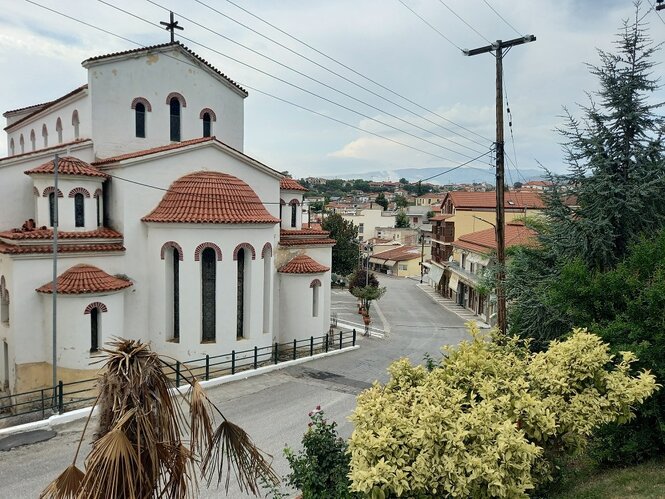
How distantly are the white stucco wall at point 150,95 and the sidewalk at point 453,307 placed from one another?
18.5 meters

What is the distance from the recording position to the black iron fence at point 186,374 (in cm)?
1237

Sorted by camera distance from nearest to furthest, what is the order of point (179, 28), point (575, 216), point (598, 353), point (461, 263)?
point (598, 353), point (575, 216), point (179, 28), point (461, 263)

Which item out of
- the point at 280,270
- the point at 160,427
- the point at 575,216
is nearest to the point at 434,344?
the point at 280,270

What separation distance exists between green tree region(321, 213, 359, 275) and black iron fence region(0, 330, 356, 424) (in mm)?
25884

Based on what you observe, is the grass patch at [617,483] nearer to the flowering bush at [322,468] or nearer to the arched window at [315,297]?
the flowering bush at [322,468]

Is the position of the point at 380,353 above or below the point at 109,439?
below

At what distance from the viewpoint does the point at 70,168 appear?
50.8 feet

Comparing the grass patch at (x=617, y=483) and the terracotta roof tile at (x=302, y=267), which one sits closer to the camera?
the grass patch at (x=617, y=483)

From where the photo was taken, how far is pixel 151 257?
53.2 ft

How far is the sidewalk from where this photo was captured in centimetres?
3174

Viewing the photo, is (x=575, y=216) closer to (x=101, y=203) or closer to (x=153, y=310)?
(x=153, y=310)

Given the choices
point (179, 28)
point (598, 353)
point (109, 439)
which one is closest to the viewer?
point (109, 439)

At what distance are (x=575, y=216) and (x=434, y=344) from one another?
1300 centimetres

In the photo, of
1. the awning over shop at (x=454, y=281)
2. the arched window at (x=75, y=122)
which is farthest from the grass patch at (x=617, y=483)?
the awning over shop at (x=454, y=281)
